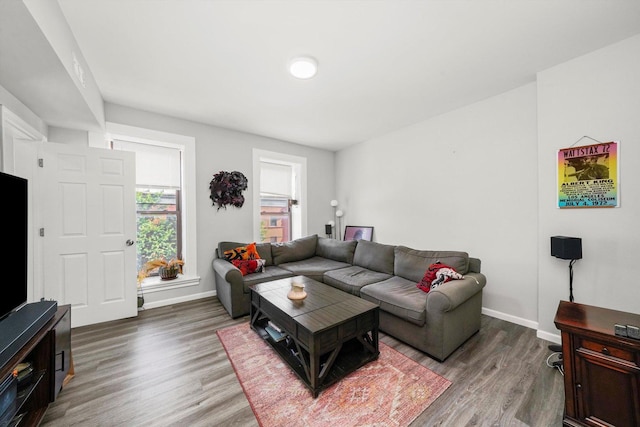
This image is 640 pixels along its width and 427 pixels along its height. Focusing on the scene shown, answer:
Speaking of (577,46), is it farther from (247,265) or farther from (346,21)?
(247,265)

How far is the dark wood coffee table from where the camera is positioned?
5.70 feet

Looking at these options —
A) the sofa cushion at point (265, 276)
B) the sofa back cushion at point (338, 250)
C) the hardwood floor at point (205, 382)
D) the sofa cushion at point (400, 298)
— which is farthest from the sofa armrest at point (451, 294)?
the sofa cushion at point (265, 276)

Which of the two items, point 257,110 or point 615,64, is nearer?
point 615,64

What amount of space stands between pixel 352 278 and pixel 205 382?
1866mm

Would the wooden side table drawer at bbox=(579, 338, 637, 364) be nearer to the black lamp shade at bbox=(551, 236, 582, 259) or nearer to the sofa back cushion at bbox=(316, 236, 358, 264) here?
the black lamp shade at bbox=(551, 236, 582, 259)

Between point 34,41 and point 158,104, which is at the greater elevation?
point 158,104

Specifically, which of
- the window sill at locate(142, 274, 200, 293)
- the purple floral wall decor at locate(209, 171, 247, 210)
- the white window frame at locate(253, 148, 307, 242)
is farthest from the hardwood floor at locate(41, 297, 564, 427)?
the white window frame at locate(253, 148, 307, 242)

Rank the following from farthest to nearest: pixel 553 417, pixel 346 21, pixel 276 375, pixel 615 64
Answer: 1. pixel 615 64
2. pixel 276 375
3. pixel 346 21
4. pixel 553 417

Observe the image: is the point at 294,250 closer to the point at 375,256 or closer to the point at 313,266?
the point at 313,266

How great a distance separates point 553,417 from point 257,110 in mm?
3922

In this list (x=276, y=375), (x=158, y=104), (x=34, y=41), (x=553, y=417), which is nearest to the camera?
(x=34, y=41)

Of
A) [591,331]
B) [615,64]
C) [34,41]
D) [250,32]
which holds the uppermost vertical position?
[250,32]

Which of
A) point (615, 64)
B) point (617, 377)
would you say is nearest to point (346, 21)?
point (615, 64)

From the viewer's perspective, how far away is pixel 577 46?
6.78 feet
